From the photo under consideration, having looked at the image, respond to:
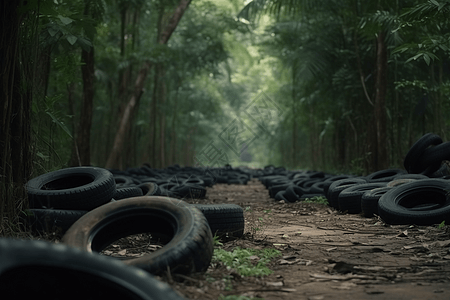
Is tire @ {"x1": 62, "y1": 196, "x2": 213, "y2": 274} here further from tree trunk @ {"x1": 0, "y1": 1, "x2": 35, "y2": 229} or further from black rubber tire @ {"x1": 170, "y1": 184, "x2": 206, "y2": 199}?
black rubber tire @ {"x1": 170, "y1": 184, "x2": 206, "y2": 199}

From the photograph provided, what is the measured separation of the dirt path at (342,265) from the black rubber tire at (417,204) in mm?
165

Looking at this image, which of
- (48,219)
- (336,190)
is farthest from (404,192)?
(48,219)

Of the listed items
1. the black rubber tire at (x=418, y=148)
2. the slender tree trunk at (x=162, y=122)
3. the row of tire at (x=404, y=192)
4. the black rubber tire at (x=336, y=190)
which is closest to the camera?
the row of tire at (x=404, y=192)

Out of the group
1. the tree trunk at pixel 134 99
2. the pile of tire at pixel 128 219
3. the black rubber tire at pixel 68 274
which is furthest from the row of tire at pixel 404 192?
the tree trunk at pixel 134 99

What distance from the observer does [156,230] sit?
4.38m

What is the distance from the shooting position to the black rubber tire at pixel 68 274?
2.23 m

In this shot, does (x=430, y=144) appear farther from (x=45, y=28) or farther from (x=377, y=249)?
(x=45, y=28)

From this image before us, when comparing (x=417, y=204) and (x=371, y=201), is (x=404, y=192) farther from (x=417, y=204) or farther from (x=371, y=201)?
(x=371, y=201)

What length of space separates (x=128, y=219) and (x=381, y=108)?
1132 cm

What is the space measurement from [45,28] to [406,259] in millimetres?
5268

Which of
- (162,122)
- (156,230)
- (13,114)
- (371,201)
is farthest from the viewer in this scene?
(162,122)

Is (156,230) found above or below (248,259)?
above

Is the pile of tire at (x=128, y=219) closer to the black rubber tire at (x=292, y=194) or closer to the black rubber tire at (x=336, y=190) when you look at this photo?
the black rubber tire at (x=336, y=190)

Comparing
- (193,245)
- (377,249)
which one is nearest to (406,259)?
(377,249)
